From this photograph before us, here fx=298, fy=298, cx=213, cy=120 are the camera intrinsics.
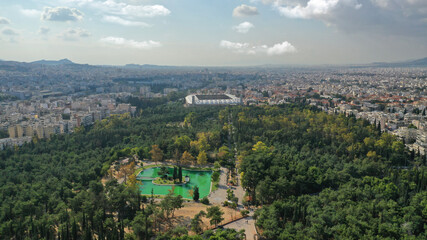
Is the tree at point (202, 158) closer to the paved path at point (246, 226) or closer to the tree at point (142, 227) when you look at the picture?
the paved path at point (246, 226)

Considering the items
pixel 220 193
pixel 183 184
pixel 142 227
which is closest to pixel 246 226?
pixel 220 193

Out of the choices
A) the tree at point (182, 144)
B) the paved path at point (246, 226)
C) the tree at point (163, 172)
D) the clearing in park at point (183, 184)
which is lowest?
the clearing in park at point (183, 184)

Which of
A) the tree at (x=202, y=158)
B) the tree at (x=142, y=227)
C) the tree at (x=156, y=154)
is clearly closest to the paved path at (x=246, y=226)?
the tree at (x=142, y=227)

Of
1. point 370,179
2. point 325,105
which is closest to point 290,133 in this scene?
point 370,179

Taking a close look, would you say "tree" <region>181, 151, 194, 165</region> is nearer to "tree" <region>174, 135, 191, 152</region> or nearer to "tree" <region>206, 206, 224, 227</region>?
"tree" <region>174, 135, 191, 152</region>

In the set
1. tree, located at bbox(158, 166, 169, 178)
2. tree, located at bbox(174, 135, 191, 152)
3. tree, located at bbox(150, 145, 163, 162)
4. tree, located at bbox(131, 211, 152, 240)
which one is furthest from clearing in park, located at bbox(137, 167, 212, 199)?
tree, located at bbox(131, 211, 152, 240)

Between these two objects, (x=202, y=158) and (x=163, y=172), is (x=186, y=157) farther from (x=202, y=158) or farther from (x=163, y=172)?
(x=163, y=172)

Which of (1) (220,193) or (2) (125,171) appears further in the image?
(2) (125,171)

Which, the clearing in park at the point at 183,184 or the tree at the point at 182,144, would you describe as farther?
the tree at the point at 182,144
